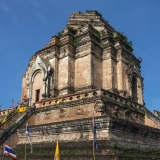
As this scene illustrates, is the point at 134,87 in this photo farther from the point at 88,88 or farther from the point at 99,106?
the point at 99,106


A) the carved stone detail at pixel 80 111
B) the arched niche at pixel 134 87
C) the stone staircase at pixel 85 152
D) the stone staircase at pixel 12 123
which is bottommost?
the stone staircase at pixel 85 152

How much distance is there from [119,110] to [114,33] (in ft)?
36.3

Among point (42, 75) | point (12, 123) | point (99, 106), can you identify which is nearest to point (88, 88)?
point (42, 75)

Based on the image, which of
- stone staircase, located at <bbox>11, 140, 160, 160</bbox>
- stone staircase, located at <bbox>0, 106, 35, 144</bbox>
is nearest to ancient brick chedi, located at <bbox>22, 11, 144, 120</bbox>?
stone staircase, located at <bbox>0, 106, 35, 144</bbox>

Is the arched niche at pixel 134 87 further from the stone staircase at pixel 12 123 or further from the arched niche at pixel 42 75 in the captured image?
the stone staircase at pixel 12 123

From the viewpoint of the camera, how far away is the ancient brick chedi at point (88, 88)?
42.3 feet

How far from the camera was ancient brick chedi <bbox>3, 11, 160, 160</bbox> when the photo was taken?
1289 centimetres

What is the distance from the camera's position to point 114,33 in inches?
979

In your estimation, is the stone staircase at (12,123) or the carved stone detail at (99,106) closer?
the carved stone detail at (99,106)

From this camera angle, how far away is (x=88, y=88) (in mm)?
19625

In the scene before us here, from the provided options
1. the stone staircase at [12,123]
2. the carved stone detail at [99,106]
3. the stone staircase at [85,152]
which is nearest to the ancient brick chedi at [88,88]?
the carved stone detail at [99,106]

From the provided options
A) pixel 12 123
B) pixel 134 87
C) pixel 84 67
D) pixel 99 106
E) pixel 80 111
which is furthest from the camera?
pixel 134 87

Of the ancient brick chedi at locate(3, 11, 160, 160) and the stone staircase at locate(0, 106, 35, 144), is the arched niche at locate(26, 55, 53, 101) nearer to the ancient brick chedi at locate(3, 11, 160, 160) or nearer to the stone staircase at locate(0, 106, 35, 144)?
the ancient brick chedi at locate(3, 11, 160, 160)

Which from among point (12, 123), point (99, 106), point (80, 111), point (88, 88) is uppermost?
point (88, 88)
